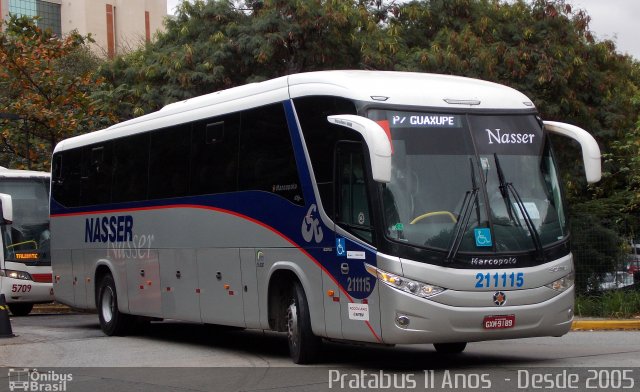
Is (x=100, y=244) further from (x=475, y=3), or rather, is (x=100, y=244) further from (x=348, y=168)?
(x=475, y=3)

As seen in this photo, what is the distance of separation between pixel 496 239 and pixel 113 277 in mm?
8716

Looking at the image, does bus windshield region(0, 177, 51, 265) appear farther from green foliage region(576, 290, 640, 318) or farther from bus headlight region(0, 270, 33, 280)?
green foliage region(576, 290, 640, 318)

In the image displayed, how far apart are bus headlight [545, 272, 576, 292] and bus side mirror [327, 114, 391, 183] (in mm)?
2522

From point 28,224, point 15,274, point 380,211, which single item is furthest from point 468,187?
point 28,224

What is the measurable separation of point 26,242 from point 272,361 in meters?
12.0

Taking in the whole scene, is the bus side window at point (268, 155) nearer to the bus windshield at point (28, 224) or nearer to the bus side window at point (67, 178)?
the bus side window at point (67, 178)

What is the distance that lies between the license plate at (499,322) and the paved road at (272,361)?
517mm

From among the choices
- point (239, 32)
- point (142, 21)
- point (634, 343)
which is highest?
point (142, 21)

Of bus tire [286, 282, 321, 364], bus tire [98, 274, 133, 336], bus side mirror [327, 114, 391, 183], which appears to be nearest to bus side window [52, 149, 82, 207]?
bus tire [98, 274, 133, 336]

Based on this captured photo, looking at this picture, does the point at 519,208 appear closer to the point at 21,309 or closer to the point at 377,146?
the point at 377,146

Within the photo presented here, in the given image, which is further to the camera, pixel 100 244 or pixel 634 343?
pixel 100 244

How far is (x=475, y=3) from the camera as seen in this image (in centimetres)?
2892

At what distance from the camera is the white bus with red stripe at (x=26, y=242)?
23250 millimetres

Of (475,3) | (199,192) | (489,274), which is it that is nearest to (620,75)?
(475,3)
